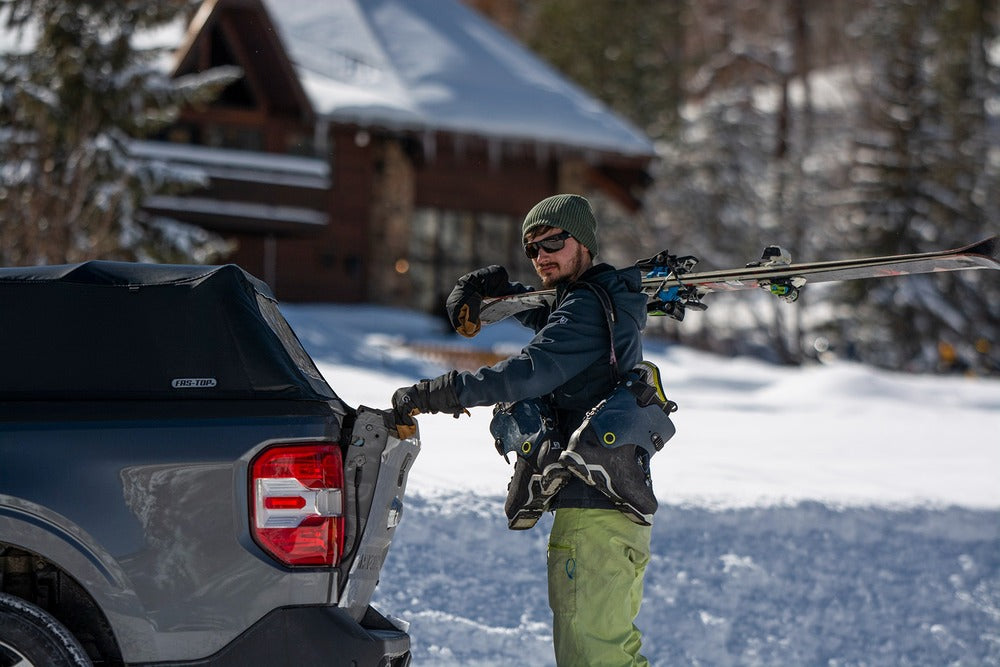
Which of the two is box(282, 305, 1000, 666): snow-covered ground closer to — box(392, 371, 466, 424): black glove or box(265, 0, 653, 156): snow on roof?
box(392, 371, 466, 424): black glove

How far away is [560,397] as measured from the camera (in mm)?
4410

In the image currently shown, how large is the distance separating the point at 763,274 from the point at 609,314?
2.56 ft

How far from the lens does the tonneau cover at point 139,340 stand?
363 cm

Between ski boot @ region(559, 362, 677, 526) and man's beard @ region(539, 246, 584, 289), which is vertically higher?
man's beard @ region(539, 246, 584, 289)

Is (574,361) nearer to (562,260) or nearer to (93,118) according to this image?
(562,260)

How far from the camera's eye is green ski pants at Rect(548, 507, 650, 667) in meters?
4.17

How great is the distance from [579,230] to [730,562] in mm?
3429

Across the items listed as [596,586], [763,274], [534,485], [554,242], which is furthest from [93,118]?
[596,586]

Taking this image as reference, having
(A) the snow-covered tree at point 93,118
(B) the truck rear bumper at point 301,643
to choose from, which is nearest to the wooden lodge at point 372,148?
(A) the snow-covered tree at point 93,118

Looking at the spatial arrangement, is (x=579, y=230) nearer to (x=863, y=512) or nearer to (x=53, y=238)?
(x=863, y=512)

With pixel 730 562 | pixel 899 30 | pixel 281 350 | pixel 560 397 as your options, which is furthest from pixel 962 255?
pixel 899 30

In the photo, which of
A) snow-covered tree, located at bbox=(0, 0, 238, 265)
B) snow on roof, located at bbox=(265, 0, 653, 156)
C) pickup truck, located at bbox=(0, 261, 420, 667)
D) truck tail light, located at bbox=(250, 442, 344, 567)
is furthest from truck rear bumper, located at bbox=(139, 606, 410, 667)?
snow on roof, located at bbox=(265, 0, 653, 156)

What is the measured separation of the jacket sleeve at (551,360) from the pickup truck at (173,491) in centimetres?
44

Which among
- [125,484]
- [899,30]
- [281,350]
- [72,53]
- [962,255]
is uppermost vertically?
[899,30]
